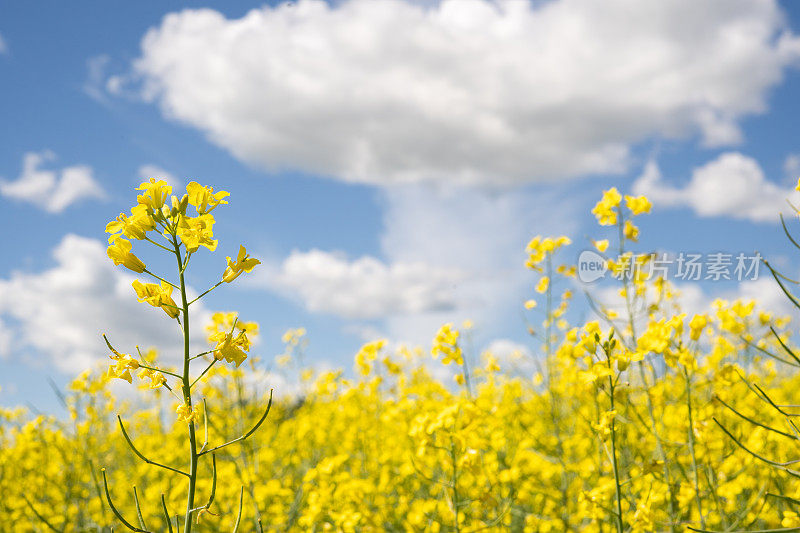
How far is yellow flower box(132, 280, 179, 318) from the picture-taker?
1439 mm

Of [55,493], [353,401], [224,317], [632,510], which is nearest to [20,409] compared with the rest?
[55,493]

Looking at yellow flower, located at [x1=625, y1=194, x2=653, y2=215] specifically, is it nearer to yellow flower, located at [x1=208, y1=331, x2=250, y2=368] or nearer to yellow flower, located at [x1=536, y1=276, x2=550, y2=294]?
yellow flower, located at [x1=536, y1=276, x2=550, y2=294]

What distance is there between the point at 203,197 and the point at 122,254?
252 mm

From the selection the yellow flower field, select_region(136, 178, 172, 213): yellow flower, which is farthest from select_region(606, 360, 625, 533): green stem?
select_region(136, 178, 172, 213): yellow flower

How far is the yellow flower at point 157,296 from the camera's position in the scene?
1439 millimetres

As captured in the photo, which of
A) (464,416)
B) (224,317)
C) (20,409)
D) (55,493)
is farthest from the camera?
(20,409)

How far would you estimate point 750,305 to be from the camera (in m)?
3.43

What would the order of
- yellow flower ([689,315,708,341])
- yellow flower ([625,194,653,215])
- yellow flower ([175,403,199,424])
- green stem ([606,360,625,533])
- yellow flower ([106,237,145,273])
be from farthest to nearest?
yellow flower ([625,194,653,215]), yellow flower ([689,315,708,341]), green stem ([606,360,625,533]), yellow flower ([106,237,145,273]), yellow flower ([175,403,199,424])

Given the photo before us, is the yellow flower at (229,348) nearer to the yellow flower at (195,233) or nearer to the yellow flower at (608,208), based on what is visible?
the yellow flower at (195,233)

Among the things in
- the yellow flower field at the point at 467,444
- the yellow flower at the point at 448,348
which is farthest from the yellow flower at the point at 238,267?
the yellow flower at the point at 448,348

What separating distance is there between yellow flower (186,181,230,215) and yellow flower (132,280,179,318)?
232 millimetres

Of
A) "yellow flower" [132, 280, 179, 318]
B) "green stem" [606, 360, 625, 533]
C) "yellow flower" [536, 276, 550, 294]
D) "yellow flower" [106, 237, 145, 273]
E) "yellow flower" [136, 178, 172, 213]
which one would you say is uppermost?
"yellow flower" [536, 276, 550, 294]

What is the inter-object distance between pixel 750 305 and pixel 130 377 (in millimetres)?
3375

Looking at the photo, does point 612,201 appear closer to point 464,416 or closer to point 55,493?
point 464,416
